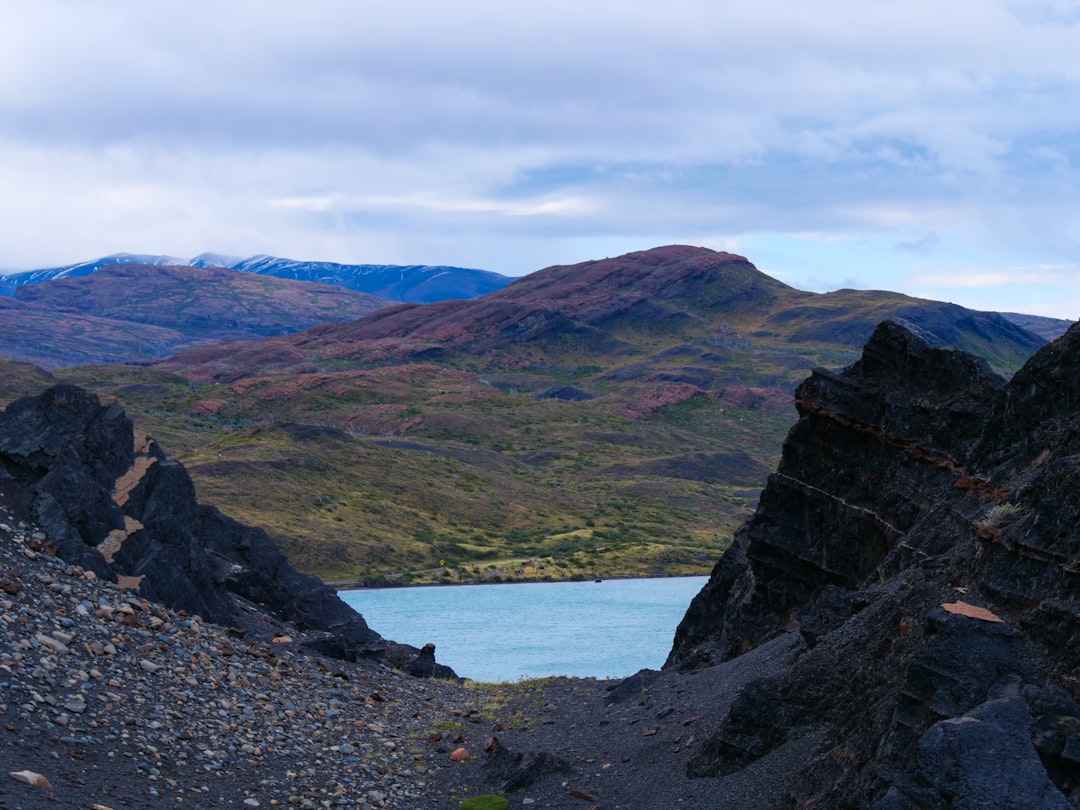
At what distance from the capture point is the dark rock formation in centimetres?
2383

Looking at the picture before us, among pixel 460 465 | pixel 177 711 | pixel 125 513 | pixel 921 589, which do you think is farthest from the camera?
pixel 460 465

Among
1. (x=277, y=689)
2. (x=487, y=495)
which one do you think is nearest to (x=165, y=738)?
(x=277, y=689)

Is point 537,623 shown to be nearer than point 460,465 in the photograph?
Yes

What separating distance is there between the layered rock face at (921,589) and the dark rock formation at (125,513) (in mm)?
12518

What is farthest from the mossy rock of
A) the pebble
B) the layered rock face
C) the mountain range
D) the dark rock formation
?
the mountain range

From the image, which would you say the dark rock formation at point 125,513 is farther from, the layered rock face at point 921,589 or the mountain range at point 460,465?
the mountain range at point 460,465

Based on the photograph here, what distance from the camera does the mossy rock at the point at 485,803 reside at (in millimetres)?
18266

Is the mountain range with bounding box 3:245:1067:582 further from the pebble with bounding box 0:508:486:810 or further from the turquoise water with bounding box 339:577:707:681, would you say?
the pebble with bounding box 0:508:486:810

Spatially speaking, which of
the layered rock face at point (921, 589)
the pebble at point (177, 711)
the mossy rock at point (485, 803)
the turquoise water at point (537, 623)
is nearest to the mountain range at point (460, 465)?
the layered rock face at point (921, 589)

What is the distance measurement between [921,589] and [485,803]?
26.0 ft

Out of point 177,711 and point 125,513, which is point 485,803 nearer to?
point 177,711

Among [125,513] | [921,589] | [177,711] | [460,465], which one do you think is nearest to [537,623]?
[125,513]

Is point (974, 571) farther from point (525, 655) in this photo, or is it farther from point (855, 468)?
point (525, 655)

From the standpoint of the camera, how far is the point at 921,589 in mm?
16172
